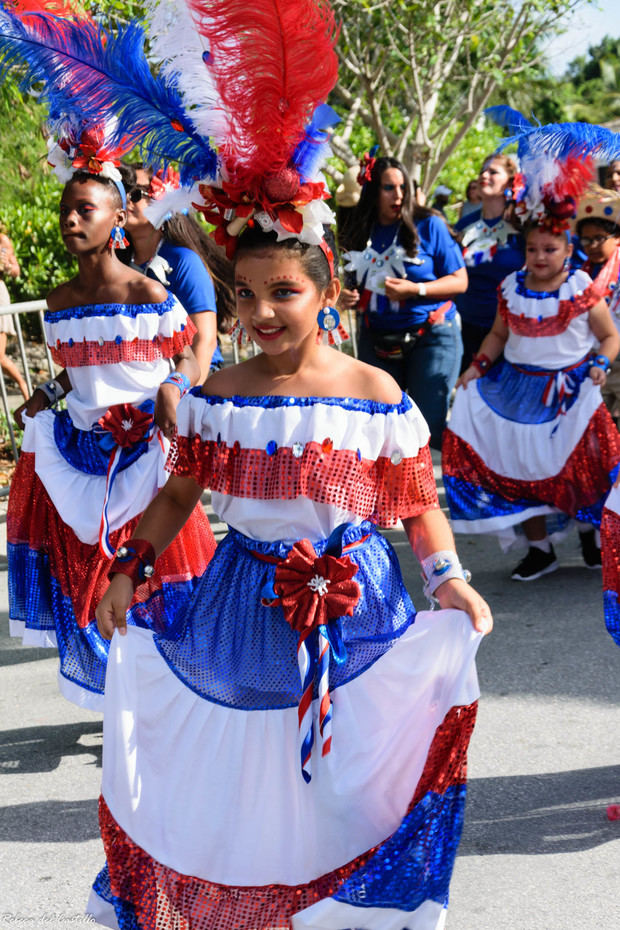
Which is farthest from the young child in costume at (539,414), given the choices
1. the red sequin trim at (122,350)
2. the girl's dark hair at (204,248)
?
the red sequin trim at (122,350)

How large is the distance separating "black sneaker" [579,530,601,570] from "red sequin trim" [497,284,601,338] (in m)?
1.08

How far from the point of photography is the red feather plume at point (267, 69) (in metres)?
2.56

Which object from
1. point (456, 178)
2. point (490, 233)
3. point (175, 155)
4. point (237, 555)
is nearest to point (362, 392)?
point (237, 555)

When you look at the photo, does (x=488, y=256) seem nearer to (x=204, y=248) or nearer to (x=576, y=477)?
(x=576, y=477)

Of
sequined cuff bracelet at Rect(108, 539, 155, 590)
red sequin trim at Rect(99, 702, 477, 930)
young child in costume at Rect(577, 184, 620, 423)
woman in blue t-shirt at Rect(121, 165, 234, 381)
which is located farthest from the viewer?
young child in costume at Rect(577, 184, 620, 423)

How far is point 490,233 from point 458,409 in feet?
6.48

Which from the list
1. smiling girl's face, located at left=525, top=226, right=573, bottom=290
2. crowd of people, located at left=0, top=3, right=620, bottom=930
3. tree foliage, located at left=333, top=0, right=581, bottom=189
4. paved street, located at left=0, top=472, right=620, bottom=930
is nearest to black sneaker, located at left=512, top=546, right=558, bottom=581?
paved street, located at left=0, top=472, right=620, bottom=930

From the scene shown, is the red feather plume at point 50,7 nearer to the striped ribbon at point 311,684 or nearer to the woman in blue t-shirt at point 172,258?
the woman in blue t-shirt at point 172,258

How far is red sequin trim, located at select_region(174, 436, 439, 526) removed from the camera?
108 inches

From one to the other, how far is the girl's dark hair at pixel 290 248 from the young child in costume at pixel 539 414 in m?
3.00

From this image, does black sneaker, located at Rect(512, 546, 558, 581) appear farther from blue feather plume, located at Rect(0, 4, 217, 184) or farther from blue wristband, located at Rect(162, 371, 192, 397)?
blue feather plume, located at Rect(0, 4, 217, 184)

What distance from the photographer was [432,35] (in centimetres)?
1255

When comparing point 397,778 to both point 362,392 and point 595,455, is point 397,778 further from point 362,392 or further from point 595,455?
point 595,455

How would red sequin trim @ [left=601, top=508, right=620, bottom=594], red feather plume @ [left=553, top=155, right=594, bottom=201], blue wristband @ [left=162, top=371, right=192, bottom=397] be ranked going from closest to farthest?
red sequin trim @ [left=601, top=508, right=620, bottom=594]
blue wristband @ [left=162, top=371, right=192, bottom=397]
red feather plume @ [left=553, top=155, right=594, bottom=201]
